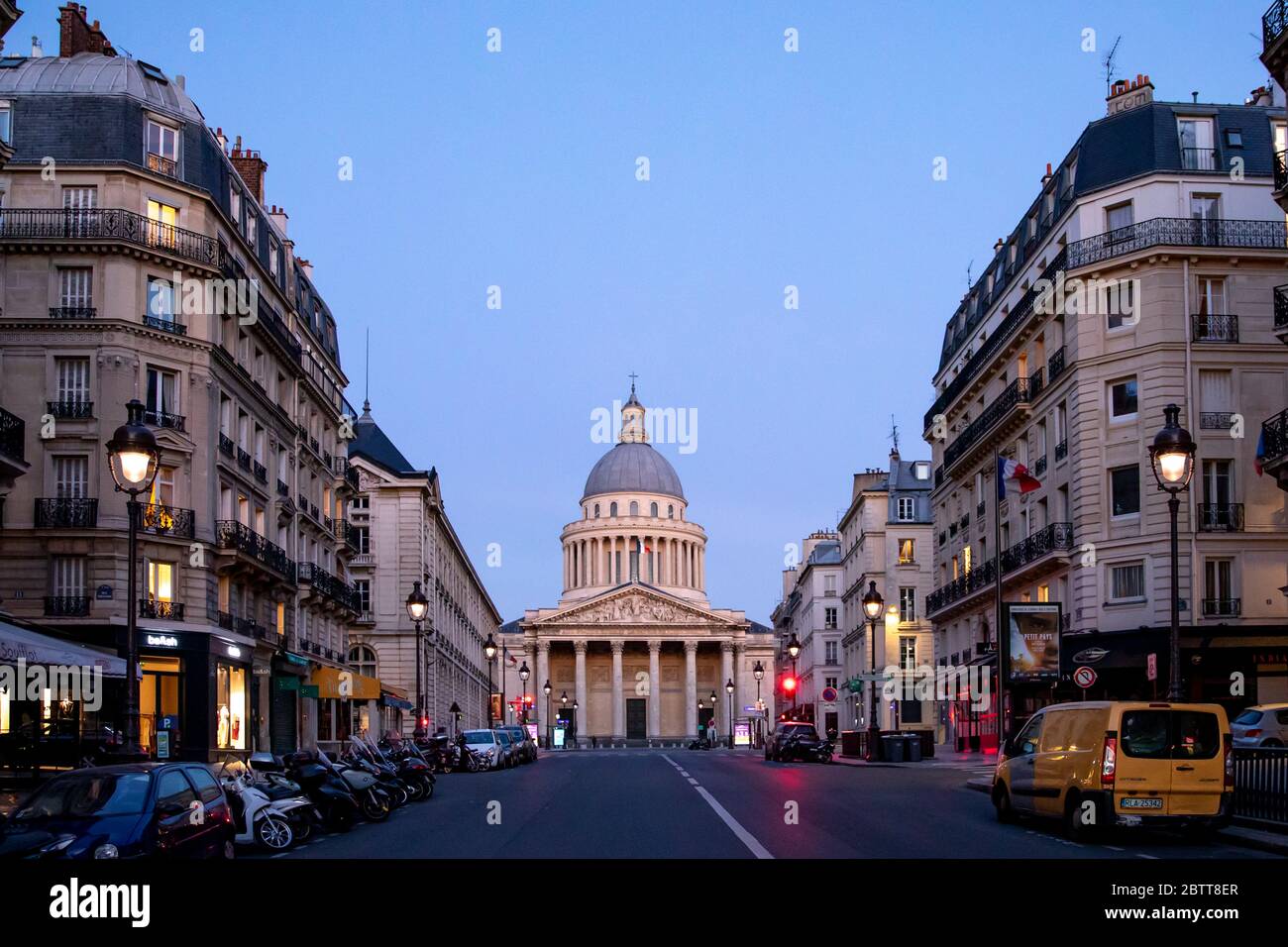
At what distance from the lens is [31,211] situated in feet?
130

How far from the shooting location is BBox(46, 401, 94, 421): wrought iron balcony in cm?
3941

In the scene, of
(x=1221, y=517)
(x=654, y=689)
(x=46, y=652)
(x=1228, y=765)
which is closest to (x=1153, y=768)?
(x=1228, y=765)

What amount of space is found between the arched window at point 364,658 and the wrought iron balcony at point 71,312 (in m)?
43.0

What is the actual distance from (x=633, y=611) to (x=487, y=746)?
105m

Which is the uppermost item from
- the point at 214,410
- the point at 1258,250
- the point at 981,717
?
the point at 1258,250

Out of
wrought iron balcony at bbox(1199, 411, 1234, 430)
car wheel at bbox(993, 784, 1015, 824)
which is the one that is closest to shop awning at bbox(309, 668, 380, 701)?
wrought iron balcony at bbox(1199, 411, 1234, 430)

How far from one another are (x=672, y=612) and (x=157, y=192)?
118879mm

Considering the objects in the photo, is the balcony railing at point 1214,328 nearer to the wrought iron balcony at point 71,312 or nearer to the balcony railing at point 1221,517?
the balcony railing at point 1221,517

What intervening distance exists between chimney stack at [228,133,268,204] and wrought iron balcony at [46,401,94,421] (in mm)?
17029

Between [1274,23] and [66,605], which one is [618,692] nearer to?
[66,605]

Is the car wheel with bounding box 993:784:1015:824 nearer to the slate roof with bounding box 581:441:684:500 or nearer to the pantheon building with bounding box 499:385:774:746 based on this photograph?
the pantheon building with bounding box 499:385:774:746

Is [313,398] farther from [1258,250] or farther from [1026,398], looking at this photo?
[1258,250]
